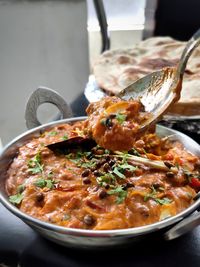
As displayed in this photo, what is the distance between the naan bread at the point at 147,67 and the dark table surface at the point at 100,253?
589mm

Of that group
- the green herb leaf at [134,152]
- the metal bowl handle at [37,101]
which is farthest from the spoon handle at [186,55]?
the metal bowl handle at [37,101]

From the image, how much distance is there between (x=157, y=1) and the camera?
2643 mm

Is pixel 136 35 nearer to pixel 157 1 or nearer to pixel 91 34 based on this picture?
pixel 91 34

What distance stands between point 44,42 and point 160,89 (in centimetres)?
184

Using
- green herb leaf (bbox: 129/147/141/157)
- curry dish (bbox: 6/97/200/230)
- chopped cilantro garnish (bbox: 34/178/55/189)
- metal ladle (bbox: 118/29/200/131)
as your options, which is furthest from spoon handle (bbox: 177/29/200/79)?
chopped cilantro garnish (bbox: 34/178/55/189)

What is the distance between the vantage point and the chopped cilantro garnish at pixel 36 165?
0.99 m

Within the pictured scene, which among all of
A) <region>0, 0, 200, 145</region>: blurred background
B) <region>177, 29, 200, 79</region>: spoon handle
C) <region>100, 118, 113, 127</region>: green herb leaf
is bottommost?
<region>0, 0, 200, 145</region>: blurred background

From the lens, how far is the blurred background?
252 cm

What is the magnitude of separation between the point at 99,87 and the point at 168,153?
2.06 feet

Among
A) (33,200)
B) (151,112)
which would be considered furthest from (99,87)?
(33,200)

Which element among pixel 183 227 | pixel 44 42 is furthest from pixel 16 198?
pixel 44 42

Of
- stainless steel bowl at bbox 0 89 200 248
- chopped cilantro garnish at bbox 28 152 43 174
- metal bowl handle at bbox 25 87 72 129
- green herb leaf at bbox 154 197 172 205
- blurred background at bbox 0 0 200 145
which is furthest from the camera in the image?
blurred background at bbox 0 0 200 145

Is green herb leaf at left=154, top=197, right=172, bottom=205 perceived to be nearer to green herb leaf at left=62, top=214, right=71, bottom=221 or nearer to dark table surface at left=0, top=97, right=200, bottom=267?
dark table surface at left=0, top=97, right=200, bottom=267

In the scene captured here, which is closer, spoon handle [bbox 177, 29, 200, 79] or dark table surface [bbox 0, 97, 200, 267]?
dark table surface [bbox 0, 97, 200, 267]
